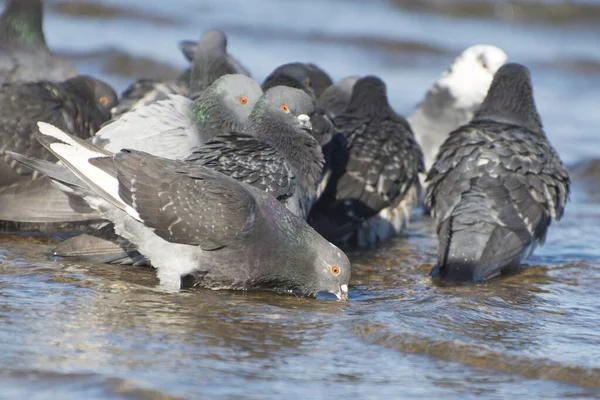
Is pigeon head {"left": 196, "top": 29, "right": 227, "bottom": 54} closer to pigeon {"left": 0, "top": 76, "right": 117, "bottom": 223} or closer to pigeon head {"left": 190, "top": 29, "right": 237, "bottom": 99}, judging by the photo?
pigeon head {"left": 190, "top": 29, "right": 237, "bottom": 99}

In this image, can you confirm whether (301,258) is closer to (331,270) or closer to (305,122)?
(331,270)

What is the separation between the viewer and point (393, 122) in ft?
28.6

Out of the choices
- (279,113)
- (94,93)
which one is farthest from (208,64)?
(279,113)

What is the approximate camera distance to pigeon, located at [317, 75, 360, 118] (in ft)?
31.0

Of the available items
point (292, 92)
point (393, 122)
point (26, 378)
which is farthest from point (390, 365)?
point (393, 122)

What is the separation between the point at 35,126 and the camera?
783 cm

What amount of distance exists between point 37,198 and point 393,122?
3.12 m

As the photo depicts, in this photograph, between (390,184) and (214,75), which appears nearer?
(390,184)

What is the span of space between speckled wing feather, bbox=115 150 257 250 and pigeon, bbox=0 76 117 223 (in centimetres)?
126

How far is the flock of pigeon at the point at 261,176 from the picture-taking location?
6.03m

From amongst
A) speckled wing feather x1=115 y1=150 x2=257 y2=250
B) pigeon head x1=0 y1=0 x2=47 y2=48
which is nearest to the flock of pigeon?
speckled wing feather x1=115 y1=150 x2=257 y2=250

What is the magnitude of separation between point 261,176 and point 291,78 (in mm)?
2026

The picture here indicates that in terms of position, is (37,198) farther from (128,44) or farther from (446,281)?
(128,44)

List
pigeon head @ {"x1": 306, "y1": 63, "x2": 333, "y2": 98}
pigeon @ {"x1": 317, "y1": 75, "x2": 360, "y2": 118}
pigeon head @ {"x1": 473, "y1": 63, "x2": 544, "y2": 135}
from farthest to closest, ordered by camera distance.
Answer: pigeon head @ {"x1": 306, "y1": 63, "x2": 333, "y2": 98} → pigeon @ {"x1": 317, "y1": 75, "x2": 360, "y2": 118} → pigeon head @ {"x1": 473, "y1": 63, "x2": 544, "y2": 135}
